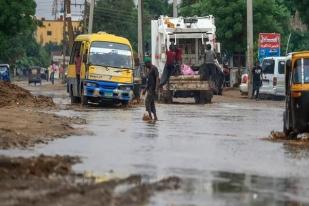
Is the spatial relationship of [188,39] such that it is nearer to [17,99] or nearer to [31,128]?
Result: [17,99]

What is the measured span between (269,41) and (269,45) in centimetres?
25

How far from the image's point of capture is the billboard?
137ft

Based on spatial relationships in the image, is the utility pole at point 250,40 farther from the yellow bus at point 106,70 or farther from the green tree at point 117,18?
the green tree at point 117,18

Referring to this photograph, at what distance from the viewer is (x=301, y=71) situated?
17.8 meters

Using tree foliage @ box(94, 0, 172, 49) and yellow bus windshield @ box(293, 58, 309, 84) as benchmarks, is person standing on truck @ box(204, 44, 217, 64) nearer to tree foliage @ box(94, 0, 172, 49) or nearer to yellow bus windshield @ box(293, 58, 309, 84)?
A: yellow bus windshield @ box(293, 58, 309, 84)

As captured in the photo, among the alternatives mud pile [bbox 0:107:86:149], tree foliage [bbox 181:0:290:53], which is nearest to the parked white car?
tree foliage [bbox 181:0:290:53]

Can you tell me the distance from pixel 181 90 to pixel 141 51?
24.2 m

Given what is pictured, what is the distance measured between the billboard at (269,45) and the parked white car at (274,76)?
3719 mm

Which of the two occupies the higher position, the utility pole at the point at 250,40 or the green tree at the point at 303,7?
the green tree at the point at 303,7

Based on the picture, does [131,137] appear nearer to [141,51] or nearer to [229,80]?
[229,80]

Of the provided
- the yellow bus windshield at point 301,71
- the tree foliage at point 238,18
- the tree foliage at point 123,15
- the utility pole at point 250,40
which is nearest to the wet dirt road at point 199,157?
the yellow bus windshield at point 301,71

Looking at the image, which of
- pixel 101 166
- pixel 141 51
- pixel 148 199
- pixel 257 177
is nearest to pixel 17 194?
pixel 148 199

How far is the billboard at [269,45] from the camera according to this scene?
41906mm

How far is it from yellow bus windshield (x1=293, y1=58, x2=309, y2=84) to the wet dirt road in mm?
1500
